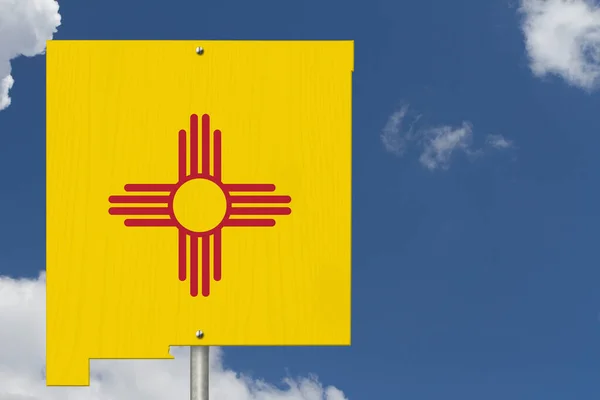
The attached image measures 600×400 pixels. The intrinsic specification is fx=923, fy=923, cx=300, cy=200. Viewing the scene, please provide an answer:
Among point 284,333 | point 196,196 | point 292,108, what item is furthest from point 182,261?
point 292,108

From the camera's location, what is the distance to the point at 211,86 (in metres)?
4.74

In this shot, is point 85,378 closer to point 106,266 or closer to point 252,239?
point 106,266

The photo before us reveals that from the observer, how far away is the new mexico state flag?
470 centimetres

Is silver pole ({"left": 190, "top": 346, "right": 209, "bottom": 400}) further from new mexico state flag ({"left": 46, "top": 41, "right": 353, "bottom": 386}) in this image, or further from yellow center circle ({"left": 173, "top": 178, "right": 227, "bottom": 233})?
yellow center circle ({"left": 173, "top": 178, "right": 227, "bottom": 233})

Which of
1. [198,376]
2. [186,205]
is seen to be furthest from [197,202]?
[198,376]

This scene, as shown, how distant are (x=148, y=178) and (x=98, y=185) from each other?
257 millimetres

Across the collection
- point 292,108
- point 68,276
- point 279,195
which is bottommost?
point 68,276

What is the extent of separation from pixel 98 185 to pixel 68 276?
487 millimetres

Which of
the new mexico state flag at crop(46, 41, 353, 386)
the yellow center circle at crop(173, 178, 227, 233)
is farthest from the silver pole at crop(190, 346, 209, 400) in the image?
the yellow center circle at crop(173, 178, 227, 233)

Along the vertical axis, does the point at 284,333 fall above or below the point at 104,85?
below

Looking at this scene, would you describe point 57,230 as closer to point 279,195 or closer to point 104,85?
point 104,85

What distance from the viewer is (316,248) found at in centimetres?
473

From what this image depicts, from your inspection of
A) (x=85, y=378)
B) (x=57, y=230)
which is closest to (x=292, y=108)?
(x=57, y=230)

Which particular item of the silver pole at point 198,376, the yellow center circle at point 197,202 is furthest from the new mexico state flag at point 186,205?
the silver pole at point 198,376
